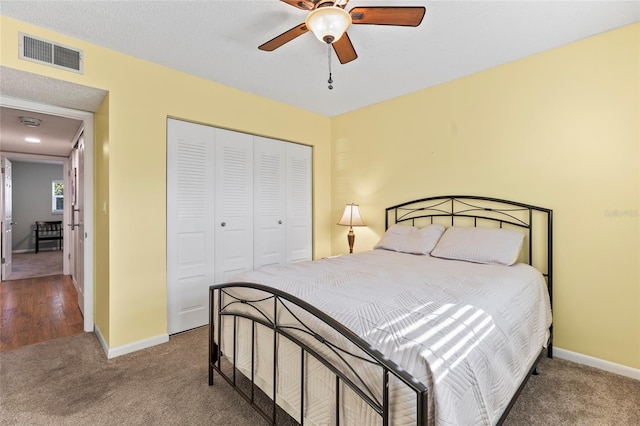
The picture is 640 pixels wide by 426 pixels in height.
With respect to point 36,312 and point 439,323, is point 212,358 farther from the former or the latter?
point 36,312

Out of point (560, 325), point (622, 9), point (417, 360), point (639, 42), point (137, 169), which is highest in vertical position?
point (622, 9)

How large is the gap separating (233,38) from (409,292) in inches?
87.9

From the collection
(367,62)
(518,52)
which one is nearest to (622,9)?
(518,52)

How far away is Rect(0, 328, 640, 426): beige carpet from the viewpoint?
1724mm

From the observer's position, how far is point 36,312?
3428 millimetres

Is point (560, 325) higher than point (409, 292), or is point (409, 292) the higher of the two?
point (409, 292)

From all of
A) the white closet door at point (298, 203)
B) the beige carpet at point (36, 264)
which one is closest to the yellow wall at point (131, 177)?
the white closet door at point (298, 203)

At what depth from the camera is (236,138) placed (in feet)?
10.9

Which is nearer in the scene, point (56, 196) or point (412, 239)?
point (412, 239)

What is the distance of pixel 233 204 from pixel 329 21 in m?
2.19

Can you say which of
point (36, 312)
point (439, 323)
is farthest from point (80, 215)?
point (439, 323)

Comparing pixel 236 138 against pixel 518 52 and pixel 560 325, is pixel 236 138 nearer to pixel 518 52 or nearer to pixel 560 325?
pixel 518 52

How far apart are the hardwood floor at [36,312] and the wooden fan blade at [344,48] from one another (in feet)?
11.4

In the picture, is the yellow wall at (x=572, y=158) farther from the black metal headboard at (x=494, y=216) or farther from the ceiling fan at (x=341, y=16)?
the ceiling fan at (x=341, y=16)
